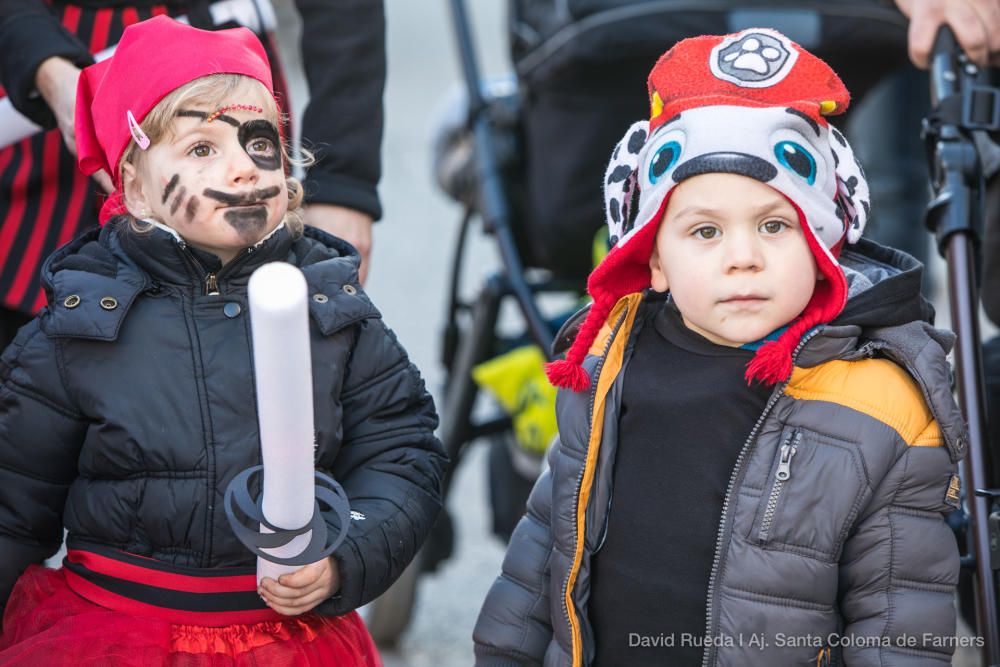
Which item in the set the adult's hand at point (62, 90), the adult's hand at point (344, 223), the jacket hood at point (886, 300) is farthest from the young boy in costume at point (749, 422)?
the adult's hand at point (62, 90)

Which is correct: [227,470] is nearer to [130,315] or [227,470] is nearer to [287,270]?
[130,315]

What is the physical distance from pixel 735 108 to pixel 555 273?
1.66 m

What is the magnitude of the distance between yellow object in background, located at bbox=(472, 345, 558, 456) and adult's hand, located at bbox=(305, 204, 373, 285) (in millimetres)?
1048

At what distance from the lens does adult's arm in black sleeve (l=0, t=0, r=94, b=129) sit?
2.03 meters

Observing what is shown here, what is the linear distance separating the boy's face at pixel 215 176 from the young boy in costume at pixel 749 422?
0.45m

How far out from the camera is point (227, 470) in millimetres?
1718

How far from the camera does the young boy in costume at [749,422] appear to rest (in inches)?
66.7

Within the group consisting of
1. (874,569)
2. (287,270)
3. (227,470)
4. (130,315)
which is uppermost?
(287,270)

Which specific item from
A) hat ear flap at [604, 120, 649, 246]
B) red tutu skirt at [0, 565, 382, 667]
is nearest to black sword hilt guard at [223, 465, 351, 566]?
red tutu skirt at [0, 565, 382, 667]

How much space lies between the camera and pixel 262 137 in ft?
5.87

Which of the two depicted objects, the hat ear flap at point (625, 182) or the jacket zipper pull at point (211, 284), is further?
the hat ear flap at point (625, 182)

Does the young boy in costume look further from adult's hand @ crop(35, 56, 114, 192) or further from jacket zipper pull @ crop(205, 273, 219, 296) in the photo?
adult's hand @ crop(35, 56, 114, 192)

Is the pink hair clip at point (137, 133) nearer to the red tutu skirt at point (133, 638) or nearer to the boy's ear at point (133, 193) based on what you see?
the boy's ear at point (133, 193)

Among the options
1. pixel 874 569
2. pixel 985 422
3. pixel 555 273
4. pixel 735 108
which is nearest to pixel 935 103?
pixel 985 422
